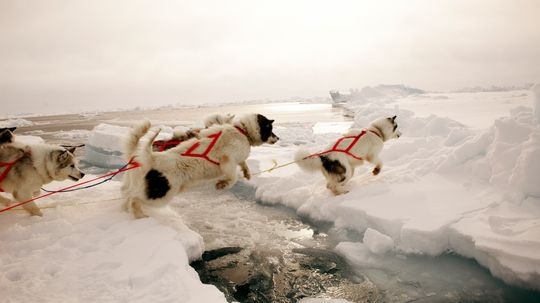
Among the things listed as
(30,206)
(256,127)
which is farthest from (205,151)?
(30,206)

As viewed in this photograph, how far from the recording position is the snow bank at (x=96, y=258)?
118 inches

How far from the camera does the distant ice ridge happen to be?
3920 millimetres

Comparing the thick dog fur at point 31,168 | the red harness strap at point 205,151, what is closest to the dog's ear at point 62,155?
the thick dog fur at point 31,168

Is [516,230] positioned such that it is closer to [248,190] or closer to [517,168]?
[517,168]

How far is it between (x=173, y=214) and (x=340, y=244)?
283cm

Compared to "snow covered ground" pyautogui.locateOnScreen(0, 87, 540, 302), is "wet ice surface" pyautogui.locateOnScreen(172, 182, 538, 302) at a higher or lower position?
lower

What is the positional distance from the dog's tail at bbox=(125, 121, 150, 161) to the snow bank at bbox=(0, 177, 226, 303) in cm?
102

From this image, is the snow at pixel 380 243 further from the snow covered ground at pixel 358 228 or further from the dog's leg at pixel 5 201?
the dog's leg at pixel 5 201

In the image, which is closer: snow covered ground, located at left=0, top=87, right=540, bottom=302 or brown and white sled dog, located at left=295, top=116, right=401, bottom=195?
snow covered ground, located at left=0, top=87, right=540, bottom=302

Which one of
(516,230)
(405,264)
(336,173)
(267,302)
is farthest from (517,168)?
(267,302)

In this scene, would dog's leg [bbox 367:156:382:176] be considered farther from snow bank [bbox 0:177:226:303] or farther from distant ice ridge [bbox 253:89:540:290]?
snow bank [bbox 0:177:226:303]

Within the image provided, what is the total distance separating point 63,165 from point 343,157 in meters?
5.01

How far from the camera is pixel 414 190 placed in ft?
18.4

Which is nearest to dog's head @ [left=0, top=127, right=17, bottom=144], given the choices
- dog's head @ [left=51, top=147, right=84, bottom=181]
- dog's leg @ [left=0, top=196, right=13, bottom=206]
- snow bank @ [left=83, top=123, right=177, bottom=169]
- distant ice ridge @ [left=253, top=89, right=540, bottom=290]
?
dog's head @ [left=51, top=147, right=84, bottom=181]
